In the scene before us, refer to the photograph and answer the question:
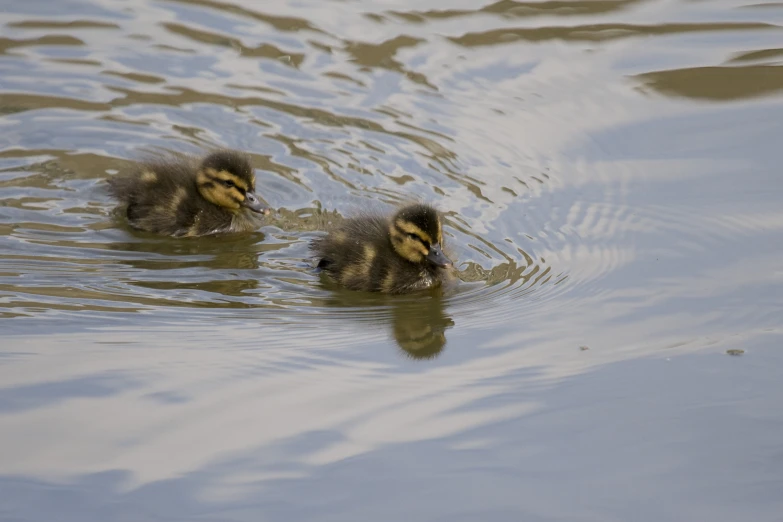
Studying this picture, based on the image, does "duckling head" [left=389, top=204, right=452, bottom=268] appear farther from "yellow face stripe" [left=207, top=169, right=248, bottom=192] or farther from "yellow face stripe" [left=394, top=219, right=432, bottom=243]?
"yellow face stripe" [left=207, top=169, right=248, bottom=192]

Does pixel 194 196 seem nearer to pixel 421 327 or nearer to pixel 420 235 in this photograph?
pixel 420 235

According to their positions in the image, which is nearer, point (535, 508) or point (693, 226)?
point (535, 508)

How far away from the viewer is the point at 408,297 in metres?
4.45

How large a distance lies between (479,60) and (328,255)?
7.58 feet

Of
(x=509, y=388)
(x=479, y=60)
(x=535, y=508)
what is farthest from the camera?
(x=479, y=60)

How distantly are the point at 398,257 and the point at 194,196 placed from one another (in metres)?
1.07

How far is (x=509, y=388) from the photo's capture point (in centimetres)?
327

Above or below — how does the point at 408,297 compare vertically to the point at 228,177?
below

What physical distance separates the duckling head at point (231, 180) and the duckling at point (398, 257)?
1.97ft

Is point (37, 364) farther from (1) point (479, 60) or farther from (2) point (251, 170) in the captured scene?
(1) point (479, 60)

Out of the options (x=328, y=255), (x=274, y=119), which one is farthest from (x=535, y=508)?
(x=274, y=119)

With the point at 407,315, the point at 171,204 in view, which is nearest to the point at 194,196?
the point at 171,204

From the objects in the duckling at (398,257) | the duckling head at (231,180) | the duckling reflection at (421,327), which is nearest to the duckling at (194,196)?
the duckling head at (231,180)

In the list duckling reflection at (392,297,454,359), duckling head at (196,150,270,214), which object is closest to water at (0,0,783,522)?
Answer: duckling reflection at (392,297,454,359)
